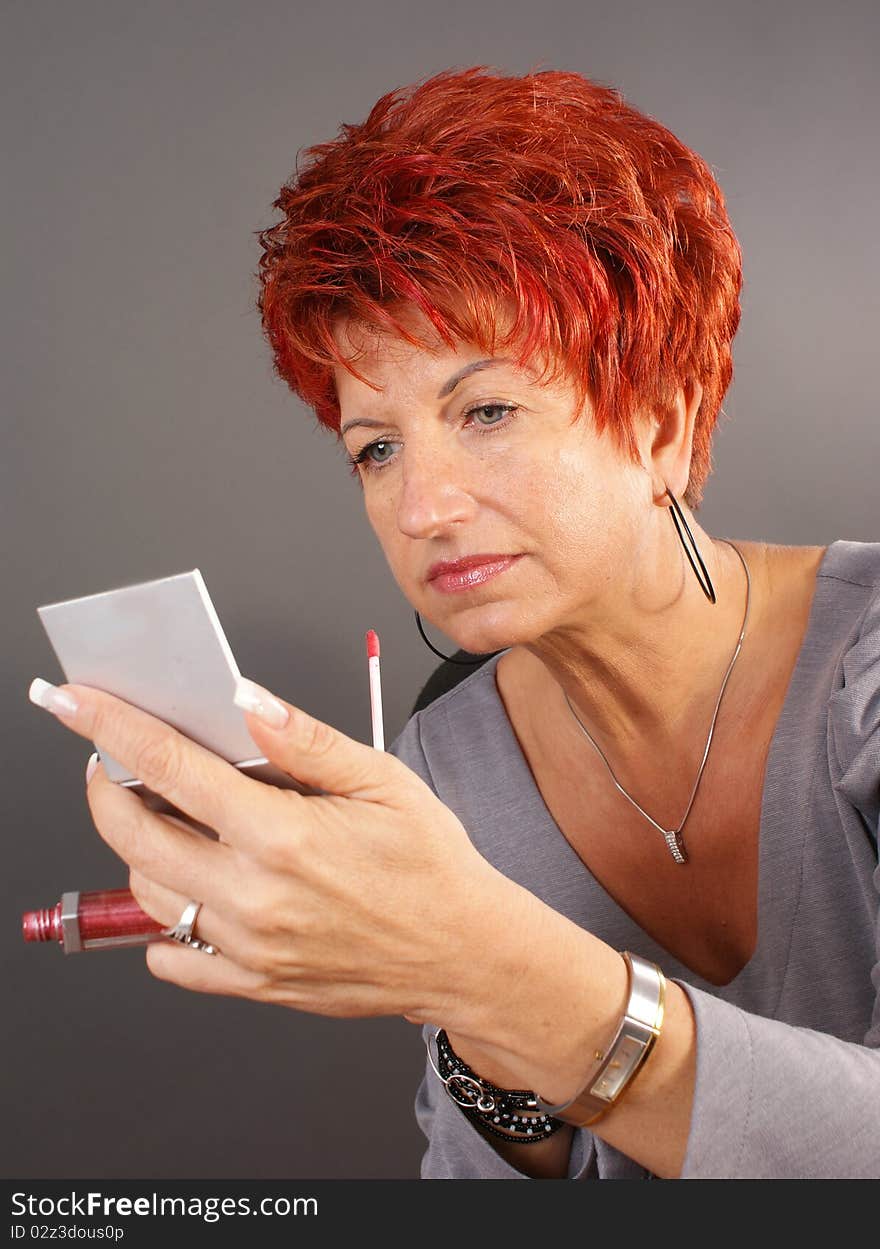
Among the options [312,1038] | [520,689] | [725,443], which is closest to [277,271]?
[520,689]

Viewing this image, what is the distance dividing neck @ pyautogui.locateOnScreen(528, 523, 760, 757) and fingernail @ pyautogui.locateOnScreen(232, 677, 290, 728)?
0.54 metres

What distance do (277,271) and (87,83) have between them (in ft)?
2.53

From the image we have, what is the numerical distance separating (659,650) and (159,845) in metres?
0.65

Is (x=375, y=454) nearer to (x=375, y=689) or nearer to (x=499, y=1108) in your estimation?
(x=375, y=689)

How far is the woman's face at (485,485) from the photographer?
1.10m

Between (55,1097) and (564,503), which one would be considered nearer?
(564,503)

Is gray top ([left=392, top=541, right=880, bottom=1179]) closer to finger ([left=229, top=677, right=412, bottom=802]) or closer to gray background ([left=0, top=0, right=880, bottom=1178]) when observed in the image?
finger ([left=229, top=677, right=412, bottom=802])

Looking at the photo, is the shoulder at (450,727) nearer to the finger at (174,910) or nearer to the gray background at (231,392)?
the gray background at (231,392)

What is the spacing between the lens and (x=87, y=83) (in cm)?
176

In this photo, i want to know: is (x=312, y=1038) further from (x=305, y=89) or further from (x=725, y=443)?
(x=305, y=89)

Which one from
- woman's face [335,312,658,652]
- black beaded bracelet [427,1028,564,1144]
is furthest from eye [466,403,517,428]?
black beaded bracelet [427,1028,564,1144]

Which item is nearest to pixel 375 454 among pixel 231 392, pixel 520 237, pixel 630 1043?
pixel 520 237

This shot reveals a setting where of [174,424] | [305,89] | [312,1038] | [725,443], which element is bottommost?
[312,1038]

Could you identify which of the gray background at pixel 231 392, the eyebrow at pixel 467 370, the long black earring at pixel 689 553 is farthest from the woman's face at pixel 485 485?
the gray background at pixel 231 392
